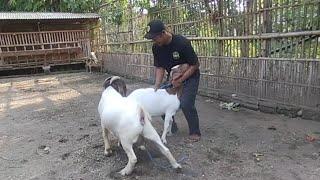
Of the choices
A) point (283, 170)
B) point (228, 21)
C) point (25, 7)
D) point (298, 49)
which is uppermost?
point (25, 7)

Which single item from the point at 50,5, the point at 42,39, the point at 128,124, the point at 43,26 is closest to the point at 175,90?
the point at 128,124

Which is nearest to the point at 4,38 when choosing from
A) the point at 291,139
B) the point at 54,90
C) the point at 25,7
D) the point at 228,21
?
the point at 25,7

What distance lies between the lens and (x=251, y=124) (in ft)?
17.7

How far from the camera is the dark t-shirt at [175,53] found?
430 cm

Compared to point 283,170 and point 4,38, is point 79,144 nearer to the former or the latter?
point 283,170

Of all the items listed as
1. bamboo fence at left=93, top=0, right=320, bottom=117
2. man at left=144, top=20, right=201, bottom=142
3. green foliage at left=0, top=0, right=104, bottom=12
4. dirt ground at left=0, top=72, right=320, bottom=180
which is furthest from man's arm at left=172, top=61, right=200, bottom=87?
green foliage at left=0, top=0, right=104, bottom=12

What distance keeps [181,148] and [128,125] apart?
1124 mm

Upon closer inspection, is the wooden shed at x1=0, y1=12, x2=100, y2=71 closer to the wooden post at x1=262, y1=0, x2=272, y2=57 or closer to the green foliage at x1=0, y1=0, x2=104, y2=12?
the green foliage at x1=0, y1=0, x2=104, y2=12

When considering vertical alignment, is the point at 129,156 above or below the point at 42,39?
below

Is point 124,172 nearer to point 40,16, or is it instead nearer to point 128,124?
point 128,124

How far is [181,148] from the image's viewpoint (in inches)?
170

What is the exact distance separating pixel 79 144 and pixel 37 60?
10.9 metres

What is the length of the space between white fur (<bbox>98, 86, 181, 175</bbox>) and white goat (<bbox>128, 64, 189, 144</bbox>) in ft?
2.08

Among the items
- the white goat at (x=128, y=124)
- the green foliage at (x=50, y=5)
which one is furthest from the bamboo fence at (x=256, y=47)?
the green foliage at (x=50, y=5)
